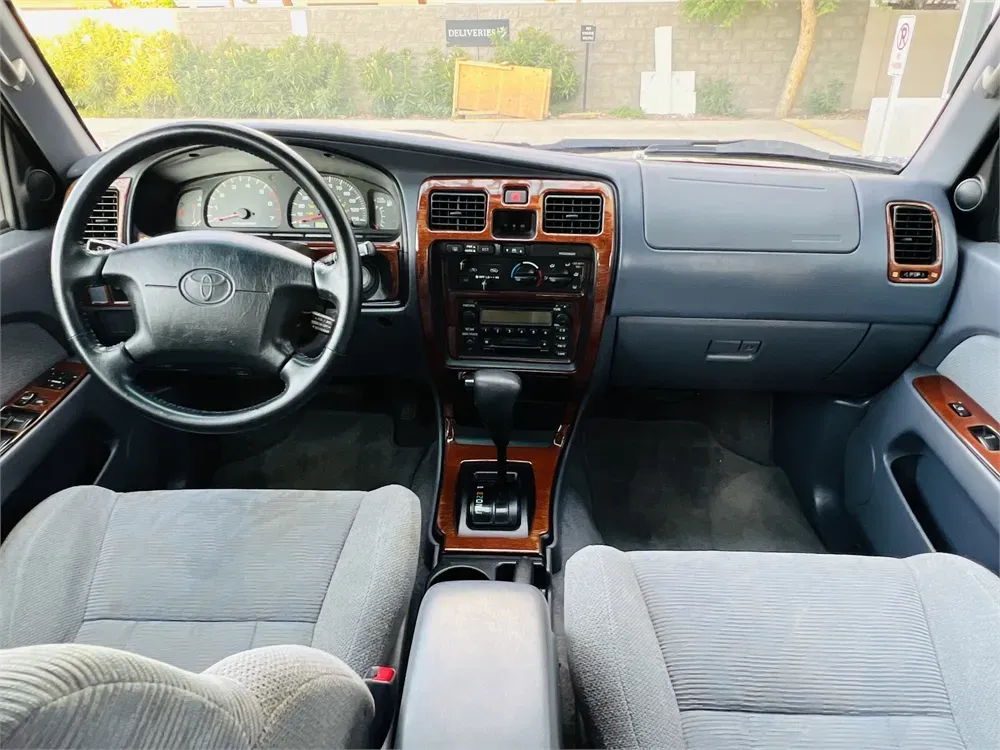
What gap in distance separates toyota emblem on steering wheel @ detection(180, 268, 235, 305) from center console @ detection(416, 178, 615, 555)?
546 millimetres

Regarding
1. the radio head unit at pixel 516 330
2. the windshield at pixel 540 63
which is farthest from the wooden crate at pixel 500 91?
the radio head unit at pixel 516 330

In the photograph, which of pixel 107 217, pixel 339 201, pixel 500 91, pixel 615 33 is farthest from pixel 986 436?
pixel 107 217

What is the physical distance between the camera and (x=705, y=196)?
5.59ft

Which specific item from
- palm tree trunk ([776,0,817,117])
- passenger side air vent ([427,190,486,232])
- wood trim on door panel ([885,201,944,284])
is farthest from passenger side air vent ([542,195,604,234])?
wood trim on door panel ([885,201,944,284])

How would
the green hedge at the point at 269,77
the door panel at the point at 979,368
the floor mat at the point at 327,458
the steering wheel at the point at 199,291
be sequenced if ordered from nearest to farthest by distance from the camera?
1. the steering wheel at the point at 199,291
2. the door panel at the point at 979,368
3. the green hedge at the point at 269,77
4. the floor mat at the point at 327,458

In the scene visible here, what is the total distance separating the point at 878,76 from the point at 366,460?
6.01 ft

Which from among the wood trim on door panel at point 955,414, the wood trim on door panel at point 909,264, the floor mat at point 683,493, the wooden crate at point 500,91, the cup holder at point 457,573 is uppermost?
the wooden crate at point 500,91

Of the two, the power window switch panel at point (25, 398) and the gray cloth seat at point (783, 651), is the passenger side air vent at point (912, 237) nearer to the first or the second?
the gray cloth seat at point (783, 651)

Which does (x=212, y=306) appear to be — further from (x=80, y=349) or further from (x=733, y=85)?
(x=733, y=85)

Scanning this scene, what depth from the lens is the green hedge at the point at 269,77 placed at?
165 cm

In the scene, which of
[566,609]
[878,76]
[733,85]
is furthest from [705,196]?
[566,609]

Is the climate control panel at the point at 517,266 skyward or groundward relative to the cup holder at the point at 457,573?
skyward

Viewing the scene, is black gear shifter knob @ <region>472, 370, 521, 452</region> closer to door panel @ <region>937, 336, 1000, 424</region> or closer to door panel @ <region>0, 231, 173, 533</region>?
door panel @ <region>0, 231, 173, 533</region>

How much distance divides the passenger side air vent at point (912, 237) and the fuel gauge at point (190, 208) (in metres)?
1.71
